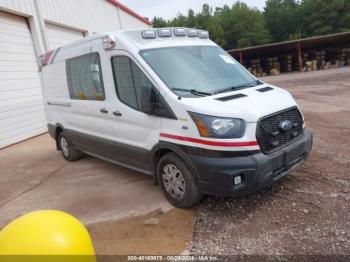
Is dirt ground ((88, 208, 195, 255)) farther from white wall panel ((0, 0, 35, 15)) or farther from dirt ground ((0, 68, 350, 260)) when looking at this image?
white wall panel ((0, 0, 35, 15))

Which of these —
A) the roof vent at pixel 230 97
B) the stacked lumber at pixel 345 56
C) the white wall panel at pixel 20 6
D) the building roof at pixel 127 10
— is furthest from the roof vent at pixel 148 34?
the stacked lumber at pixel 345 56

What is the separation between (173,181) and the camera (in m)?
3.80

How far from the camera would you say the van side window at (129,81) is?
12.8 feet

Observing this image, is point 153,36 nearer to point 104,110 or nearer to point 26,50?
point 104,110

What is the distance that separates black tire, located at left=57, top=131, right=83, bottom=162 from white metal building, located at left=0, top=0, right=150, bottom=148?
10.6 ft

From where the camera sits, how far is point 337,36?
24.3 m

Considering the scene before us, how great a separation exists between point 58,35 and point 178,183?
32.3 feet

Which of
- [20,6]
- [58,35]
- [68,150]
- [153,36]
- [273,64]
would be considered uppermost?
[20,6]

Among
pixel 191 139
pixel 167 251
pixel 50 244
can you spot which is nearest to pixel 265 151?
pixel 191 139

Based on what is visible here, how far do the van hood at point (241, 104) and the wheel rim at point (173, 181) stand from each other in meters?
0.83

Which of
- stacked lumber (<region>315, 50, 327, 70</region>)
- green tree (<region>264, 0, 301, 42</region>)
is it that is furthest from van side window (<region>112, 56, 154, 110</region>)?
green tree (<region>264, 0, 301, 42</region>)

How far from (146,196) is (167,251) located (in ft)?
4.36

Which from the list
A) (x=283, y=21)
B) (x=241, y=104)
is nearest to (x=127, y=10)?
(x=241, y=104)

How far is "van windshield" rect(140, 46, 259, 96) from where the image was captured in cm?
374
